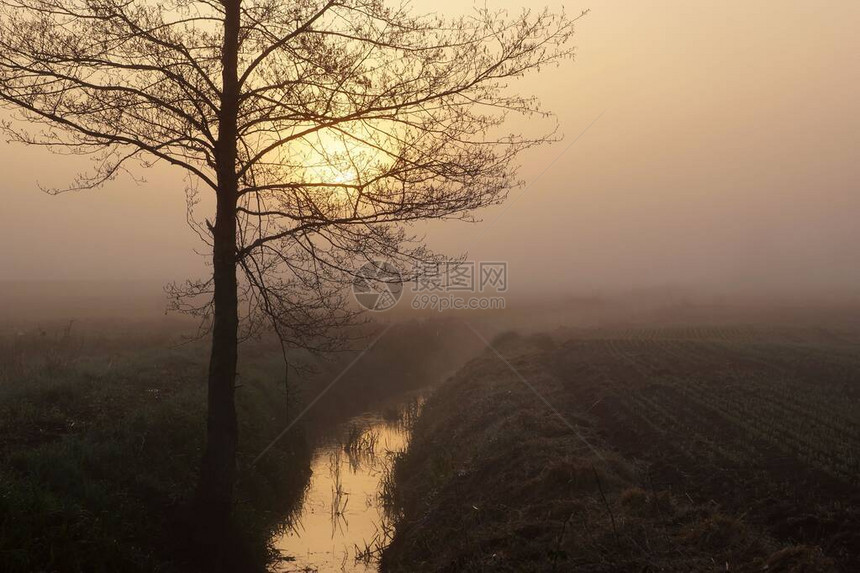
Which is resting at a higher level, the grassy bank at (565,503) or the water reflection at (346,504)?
the grassy bank at (565,503)

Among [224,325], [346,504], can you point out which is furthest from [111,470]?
[346,504]

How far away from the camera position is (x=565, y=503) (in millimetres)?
8680

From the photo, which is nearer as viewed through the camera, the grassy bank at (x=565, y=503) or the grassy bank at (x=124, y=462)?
the grassy bank at (x=124, y=462)

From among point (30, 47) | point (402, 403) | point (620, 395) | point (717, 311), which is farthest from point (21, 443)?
point (717, 311)

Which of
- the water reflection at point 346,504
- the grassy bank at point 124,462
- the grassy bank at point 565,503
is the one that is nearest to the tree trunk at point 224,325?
the grassy bank at point 124,462

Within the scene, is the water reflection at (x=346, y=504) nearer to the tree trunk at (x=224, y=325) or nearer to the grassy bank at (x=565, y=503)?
the grassy bank at (x=565, y=503)

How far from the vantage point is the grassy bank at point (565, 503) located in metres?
6.79

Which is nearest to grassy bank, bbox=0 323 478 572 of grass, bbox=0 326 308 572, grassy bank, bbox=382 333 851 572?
grass, bbox=0 326 308 572

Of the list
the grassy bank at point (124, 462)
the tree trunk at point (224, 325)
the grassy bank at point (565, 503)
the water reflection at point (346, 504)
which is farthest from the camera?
the water reflection at point (346, 504)

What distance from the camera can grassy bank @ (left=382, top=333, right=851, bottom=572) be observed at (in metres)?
6.79

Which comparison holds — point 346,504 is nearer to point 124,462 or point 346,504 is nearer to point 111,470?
point 124,462

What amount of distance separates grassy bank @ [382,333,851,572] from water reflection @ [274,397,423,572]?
51 centimetres

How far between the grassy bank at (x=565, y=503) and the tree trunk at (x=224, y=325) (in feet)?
10.3

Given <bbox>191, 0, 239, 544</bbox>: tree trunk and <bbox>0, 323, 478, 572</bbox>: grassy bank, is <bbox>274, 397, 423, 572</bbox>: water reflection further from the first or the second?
<bbox>191, 0, 239, 544</bbox>: tree trunk
